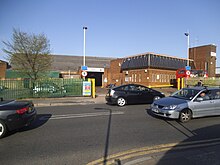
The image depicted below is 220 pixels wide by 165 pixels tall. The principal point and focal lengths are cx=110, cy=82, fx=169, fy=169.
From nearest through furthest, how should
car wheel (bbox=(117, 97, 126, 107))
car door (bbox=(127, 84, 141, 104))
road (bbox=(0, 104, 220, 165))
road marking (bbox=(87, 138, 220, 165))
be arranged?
1. road marking (bbox=(87, 138, 220, 165))
2. road (bbox=(0, 104, 220, 165))
3. car wheel (bbox=(117, 97, 126, 107))
4. car door (bbox=(127, 84, 141, 104))

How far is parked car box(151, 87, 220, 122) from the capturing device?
22.8 ft

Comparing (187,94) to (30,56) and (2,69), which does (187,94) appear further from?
(2,69)

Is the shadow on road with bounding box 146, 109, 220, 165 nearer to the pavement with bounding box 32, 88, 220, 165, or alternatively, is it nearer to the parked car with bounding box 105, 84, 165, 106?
the pavement with bounding box 32, 88, 220, 165

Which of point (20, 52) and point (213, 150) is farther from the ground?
point (20, 52)

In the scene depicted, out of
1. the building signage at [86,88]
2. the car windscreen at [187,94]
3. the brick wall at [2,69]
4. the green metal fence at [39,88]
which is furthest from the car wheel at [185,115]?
the brick wall at [2,69]

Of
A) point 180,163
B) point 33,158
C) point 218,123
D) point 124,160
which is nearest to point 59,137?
point 33,158

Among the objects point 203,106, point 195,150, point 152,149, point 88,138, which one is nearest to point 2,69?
point 88,138

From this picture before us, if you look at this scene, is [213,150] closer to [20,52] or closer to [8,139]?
[8,139]

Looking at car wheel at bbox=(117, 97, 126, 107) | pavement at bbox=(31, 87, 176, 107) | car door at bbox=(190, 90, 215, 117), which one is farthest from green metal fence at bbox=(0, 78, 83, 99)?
car door at bbox=(190, 90, 215, 117)

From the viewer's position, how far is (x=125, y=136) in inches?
209

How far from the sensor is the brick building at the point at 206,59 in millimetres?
37719

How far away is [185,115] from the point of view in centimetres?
710

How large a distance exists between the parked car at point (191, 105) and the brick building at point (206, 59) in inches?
1357

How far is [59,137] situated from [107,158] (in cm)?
212
